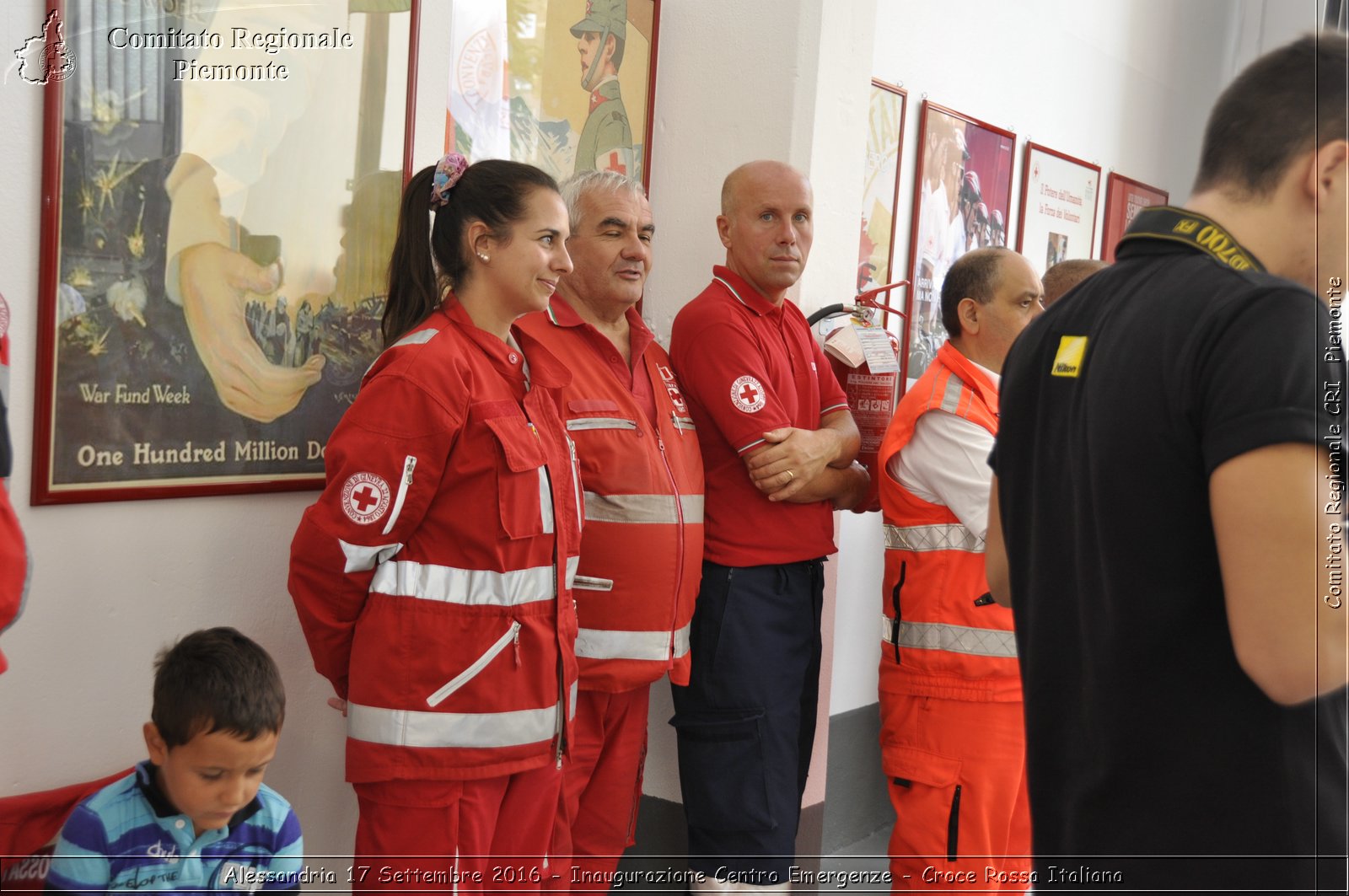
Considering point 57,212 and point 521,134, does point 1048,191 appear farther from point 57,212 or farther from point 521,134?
point 57,212

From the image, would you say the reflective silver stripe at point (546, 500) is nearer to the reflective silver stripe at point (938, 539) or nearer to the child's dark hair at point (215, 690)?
the child's dark hair at point (215, 690)

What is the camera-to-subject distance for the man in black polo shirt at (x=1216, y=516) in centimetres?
104

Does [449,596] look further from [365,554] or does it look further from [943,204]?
[943,204]

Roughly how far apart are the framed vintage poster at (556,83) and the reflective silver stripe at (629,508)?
92cm

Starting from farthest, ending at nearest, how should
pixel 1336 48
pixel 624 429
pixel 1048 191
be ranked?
pixel 1048 191 → pixel 624 429 → pixel 1336 48

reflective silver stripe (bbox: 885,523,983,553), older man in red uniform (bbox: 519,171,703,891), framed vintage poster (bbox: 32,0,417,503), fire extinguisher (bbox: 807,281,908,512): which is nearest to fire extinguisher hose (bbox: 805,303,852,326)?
fire extinguisher (bbox: 807,281,908,512)

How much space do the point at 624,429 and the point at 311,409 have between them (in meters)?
0.66

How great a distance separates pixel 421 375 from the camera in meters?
1.93

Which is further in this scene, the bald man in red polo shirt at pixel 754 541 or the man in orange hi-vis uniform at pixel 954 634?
the bald man in red polo shirt at pixel 754 541

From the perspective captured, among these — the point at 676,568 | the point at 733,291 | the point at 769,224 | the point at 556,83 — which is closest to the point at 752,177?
the point at 769,224

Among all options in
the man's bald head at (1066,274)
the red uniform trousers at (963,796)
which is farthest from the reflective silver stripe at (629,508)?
the man's bald head at (1066,274)

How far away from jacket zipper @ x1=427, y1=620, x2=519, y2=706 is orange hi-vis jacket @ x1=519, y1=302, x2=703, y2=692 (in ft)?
1.44

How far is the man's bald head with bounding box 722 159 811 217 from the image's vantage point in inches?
111

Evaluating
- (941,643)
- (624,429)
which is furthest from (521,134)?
(941,643)
